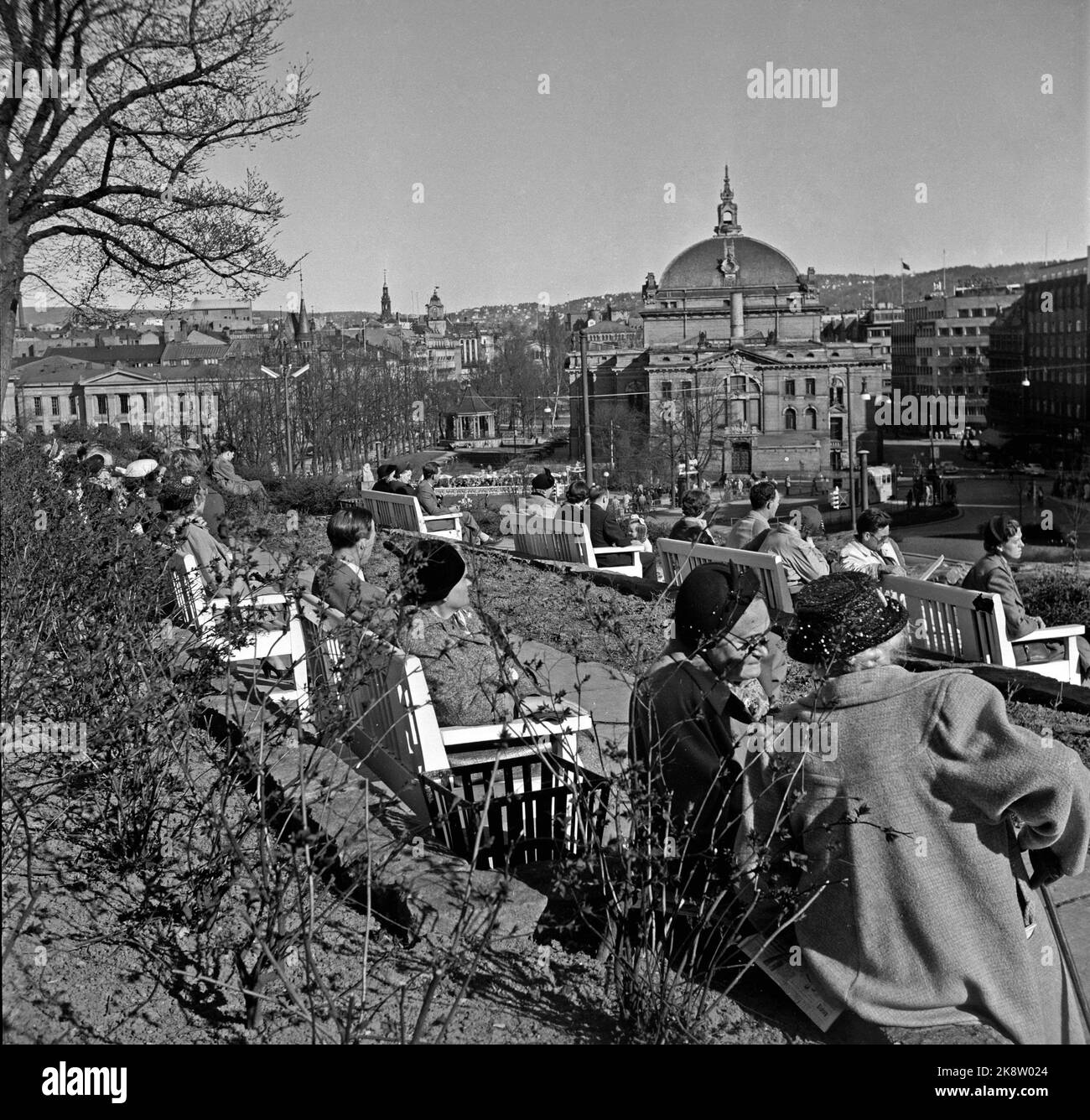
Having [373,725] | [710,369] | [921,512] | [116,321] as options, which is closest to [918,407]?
[710,369]

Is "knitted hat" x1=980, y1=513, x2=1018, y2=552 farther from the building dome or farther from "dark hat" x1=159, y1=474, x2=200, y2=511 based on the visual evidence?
the building dome

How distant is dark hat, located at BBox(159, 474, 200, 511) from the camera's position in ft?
28.6

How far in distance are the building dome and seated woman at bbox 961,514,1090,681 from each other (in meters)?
121

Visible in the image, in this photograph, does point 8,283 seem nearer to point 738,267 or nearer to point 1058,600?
point 1058,600

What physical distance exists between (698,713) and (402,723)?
1.26 m

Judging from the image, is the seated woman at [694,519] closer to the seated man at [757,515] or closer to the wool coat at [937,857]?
the seated man at [757,515]

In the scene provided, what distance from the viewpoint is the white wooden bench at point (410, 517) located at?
43.5 feet

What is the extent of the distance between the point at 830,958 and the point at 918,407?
119 metres

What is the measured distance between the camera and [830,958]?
10.2 feet

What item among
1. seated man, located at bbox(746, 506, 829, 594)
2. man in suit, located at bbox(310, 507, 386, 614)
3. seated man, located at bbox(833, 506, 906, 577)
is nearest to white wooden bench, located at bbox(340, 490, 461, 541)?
seated man, located at bbox(746, 506, 829, 594)

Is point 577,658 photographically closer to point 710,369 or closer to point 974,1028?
point 974,1028

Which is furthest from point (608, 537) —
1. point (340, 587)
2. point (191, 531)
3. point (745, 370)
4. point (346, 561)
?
point (745, 370)

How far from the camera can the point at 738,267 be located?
126m

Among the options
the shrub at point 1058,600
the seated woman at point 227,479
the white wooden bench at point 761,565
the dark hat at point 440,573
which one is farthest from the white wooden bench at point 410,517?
the dark hat at point 440,573
